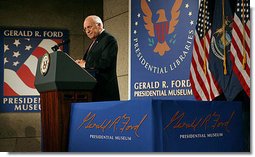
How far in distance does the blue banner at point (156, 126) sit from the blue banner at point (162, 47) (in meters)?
1.38

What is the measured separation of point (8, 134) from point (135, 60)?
7.96 ft

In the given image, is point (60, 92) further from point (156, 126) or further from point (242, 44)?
point (242, 44)

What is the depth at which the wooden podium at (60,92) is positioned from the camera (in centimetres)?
288

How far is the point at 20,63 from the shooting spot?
21.2ft

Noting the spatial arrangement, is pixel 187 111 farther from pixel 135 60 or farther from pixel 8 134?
pixel 8 134

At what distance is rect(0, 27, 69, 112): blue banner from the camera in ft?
20.9

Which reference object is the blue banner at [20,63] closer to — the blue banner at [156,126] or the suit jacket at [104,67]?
the suit jacket at [104,67]

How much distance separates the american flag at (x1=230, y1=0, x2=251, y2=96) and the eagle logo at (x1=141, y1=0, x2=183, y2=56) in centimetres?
107

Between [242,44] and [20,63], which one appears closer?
[242,44]

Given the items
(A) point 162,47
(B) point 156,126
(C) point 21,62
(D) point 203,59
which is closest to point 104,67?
(B) point 156,126

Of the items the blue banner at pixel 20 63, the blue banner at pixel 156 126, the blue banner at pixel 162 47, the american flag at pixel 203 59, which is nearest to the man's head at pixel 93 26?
the blue banner at pixel 156 126

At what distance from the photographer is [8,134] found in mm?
6398

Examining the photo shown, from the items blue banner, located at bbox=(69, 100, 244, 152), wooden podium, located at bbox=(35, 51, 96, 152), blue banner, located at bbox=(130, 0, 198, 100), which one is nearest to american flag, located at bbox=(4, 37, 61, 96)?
blue banner, located at bbox=(130, 0, 198, 100)

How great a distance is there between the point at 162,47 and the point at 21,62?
2623 millimetres
